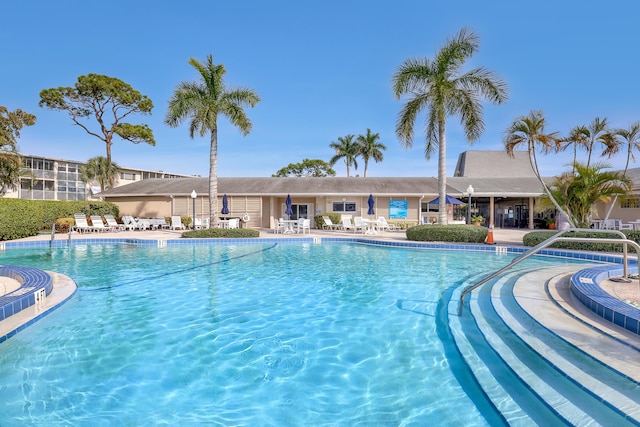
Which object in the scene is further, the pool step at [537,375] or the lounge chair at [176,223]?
the lounge chair at [176,223]

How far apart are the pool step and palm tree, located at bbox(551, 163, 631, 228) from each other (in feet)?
34.2

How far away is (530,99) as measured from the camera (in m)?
17.9

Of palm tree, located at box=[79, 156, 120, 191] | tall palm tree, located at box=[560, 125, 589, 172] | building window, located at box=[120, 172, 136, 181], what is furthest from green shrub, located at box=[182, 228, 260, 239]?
Result: building window, located at box=[120, 172, 136, 181]

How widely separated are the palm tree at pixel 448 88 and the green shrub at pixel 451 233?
0.90 meters

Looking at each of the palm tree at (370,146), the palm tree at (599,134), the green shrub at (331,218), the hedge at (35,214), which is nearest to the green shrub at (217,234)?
the green shrub at (331,218)

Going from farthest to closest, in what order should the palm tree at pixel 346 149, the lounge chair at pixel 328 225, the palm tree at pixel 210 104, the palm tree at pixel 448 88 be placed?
the palm tree at pixel 346 149, the lounge chair at pixel 328 225, the palm tree at pixel 210 104, the palm tree at pixel 448 88

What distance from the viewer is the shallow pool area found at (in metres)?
3.17

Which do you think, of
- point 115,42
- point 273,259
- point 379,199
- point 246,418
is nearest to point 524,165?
point 379,199

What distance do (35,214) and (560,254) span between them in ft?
81.0

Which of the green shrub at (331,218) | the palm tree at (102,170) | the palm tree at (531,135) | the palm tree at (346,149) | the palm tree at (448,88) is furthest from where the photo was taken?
the palm tree at (346,149)

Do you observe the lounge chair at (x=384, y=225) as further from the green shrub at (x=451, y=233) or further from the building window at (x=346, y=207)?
the green shrub at (x=451, y=233)

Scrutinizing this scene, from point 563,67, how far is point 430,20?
681cm

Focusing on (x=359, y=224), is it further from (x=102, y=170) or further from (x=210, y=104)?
(x=102, y=170)

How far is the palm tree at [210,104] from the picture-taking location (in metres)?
16.7
